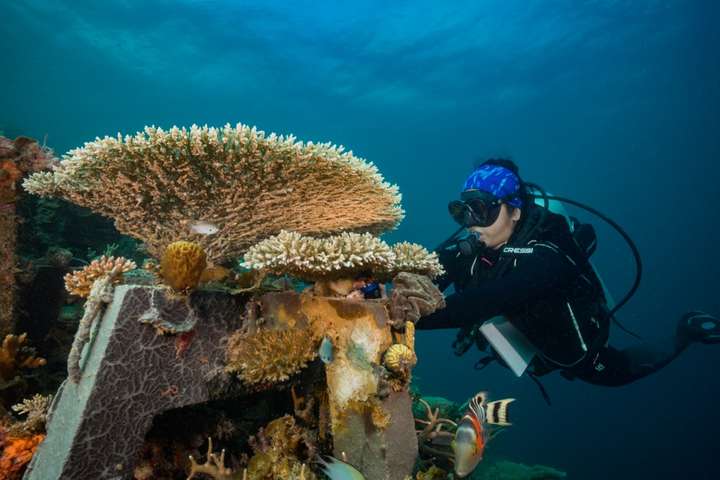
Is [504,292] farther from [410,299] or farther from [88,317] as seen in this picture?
[88,317]

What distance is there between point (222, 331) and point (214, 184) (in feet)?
4.13

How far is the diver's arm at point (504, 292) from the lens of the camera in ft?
10.8

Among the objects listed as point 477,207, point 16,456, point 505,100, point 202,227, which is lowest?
point 16,456

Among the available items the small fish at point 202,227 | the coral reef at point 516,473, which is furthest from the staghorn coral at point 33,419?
the coral reef at point 516,473

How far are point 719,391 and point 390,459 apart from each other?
9187 cm

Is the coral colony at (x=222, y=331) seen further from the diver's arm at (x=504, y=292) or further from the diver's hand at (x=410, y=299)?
the diver's arm at (x=504, y=292)

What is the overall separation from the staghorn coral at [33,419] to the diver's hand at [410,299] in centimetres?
297

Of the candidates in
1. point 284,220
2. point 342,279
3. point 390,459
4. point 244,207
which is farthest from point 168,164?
point 390,459

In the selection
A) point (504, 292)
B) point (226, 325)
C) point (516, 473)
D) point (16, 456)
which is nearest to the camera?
point (16, 456)

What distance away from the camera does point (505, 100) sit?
50.3m

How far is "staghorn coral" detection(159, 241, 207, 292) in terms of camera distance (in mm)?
2473

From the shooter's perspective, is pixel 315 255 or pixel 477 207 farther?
pixel 477 207

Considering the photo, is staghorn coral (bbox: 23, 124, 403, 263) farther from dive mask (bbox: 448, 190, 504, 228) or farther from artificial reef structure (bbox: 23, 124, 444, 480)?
dive mask (bbox: 448, 190, 504, 228)

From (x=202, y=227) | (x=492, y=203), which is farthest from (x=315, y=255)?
(x=492, y=203)
